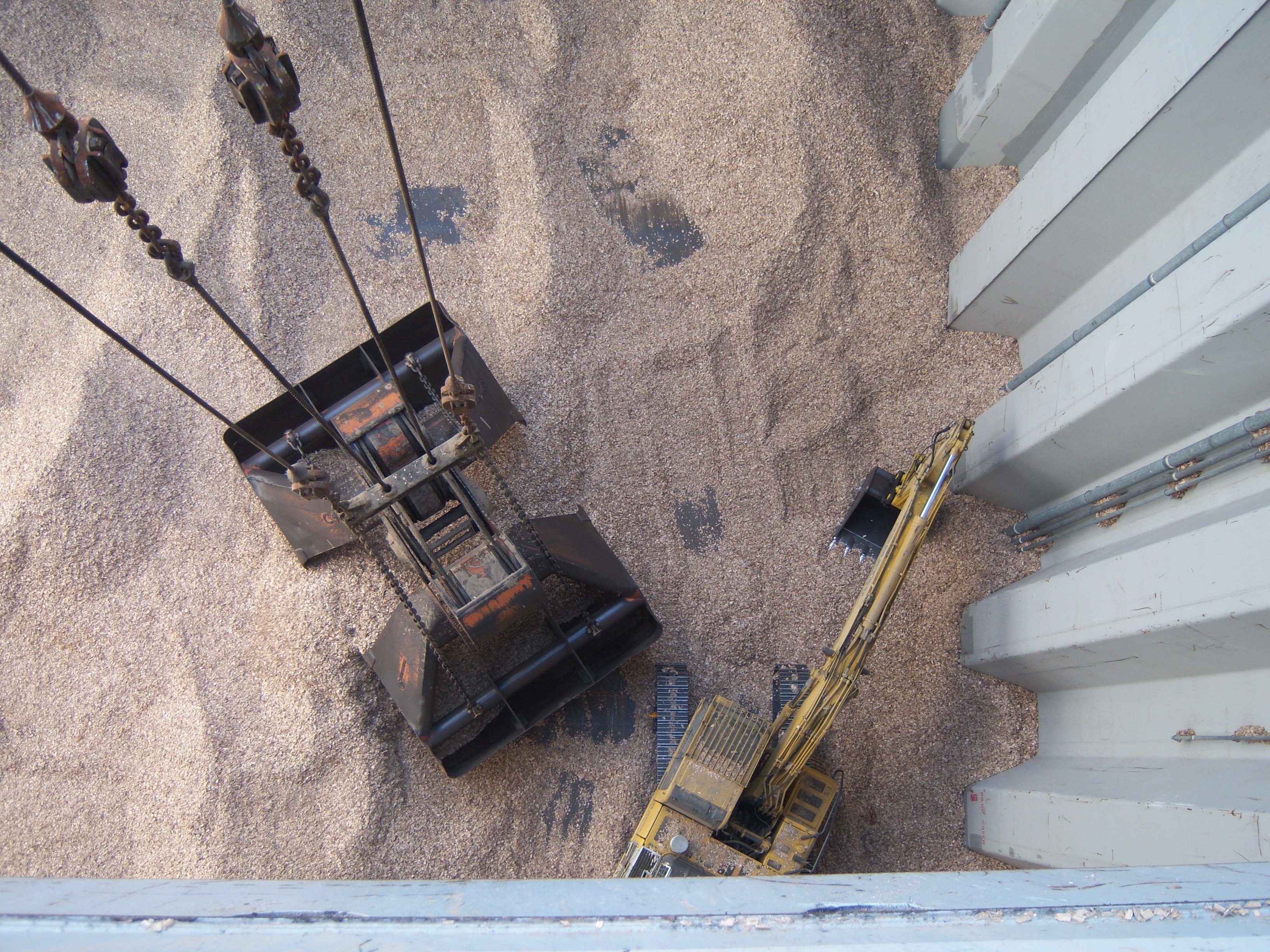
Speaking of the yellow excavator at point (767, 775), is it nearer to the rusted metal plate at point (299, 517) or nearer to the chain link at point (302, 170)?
the rusted metal plate at point (299, 517)

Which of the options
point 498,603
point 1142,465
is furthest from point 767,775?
point 1142,465

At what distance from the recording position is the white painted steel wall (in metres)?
2.81

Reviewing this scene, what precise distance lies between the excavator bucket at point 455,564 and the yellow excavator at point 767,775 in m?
0.66

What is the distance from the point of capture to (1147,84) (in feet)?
11.1

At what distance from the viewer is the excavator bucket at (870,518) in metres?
4.24

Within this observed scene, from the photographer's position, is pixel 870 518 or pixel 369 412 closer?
pixel 369 412

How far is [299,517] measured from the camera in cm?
392

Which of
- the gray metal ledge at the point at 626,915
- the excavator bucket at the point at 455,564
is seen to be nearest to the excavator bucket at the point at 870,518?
the excavator bucket at the point at 455,564

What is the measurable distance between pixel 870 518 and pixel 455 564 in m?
2.25

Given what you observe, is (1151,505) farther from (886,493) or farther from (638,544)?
(638,544)

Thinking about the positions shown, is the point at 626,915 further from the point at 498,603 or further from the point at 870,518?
the point at 870,518

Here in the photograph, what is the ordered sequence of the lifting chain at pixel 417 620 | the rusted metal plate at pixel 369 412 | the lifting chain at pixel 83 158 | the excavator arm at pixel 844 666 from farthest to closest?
the rusted metal plate at pixel 369 412 → the lifting chain at pixel 417 620 → the excavator arm at pixel 844 666 → the lifting chain at pixel 83 158

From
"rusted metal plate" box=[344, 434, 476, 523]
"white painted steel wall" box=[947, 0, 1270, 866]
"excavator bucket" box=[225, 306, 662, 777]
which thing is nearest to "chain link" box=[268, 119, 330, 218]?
"rusted metal plate" box=[344, 434, 476, 523]

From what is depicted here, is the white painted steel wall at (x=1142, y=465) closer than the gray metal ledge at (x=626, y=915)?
No
